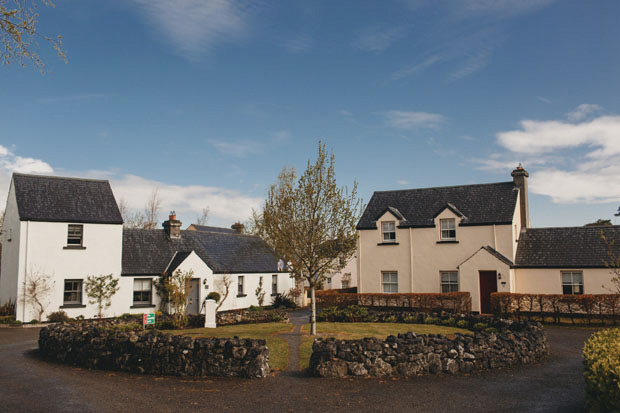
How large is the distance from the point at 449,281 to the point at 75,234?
78.0 feet

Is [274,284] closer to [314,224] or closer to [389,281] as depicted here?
[389,281]

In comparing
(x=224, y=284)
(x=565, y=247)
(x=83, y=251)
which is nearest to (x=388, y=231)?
(x=565, y=247)

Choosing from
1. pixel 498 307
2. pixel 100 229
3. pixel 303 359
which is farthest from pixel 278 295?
pixel 303 359

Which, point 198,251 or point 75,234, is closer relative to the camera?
point 75,234

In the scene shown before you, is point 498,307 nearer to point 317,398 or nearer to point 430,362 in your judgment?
point 430,362

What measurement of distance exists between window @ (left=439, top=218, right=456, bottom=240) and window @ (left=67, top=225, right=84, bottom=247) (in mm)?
22968

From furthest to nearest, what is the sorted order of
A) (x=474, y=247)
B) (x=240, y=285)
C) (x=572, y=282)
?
(x=240, y=285) < (x=474, y=247) < (x=572, y=282)

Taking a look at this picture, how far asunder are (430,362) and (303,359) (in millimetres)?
3945

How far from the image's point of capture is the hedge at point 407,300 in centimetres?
2694

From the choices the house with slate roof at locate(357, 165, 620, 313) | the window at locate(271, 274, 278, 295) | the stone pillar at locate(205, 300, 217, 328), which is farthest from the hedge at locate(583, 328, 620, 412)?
the window at locate(271, 274, 278, 295)

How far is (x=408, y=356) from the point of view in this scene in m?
12.7

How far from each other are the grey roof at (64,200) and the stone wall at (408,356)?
21129 mm

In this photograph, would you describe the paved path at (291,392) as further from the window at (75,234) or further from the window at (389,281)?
the window at (389,281)

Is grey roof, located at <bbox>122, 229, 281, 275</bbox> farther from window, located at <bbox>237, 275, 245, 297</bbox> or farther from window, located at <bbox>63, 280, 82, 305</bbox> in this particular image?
window, located at <bbox>63, 280, 82, 305</bbox>
